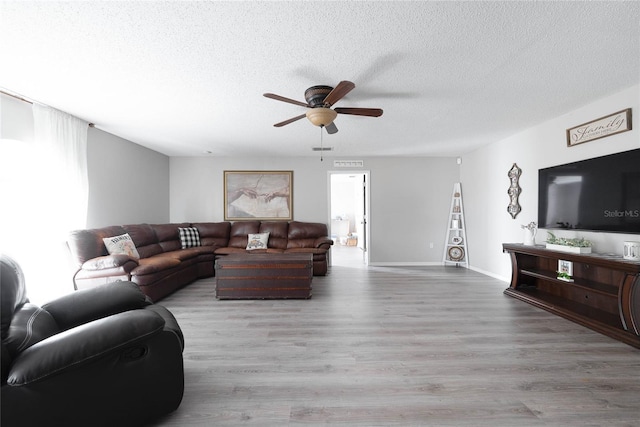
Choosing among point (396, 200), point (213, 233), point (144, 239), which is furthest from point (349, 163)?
point (144, 239)

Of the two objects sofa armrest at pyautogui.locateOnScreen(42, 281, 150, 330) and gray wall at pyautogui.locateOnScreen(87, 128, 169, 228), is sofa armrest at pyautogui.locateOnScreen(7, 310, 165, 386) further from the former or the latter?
gray wall at pyautogui.locateOnScreen(87, 128, 169, 228)

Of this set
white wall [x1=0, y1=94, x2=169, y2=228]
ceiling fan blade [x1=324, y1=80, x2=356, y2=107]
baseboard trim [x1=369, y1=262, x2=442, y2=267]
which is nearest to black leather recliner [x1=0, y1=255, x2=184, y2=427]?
ceiling fan blade [x1=324, y1=80, x2=356, y2=107]

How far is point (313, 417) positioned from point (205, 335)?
4.80 feet

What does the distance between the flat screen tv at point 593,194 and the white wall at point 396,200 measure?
2.41m

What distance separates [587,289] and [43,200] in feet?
19.5

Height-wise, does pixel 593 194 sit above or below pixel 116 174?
below

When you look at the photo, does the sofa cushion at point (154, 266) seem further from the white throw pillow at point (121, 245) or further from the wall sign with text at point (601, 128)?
the wall sign with text at point (601, 128)

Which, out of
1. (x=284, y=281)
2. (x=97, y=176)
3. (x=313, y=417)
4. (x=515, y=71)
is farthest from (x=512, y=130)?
(x=97, y=176)

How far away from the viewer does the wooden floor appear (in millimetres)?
1540

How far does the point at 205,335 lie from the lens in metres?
2.55

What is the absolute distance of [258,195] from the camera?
5.96 meters

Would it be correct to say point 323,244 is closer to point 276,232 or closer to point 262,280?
point 276,232

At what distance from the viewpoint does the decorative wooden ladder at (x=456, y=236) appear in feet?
18.7

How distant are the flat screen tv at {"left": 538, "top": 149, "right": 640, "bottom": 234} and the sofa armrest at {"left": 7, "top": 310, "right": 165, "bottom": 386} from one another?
4.01 m
